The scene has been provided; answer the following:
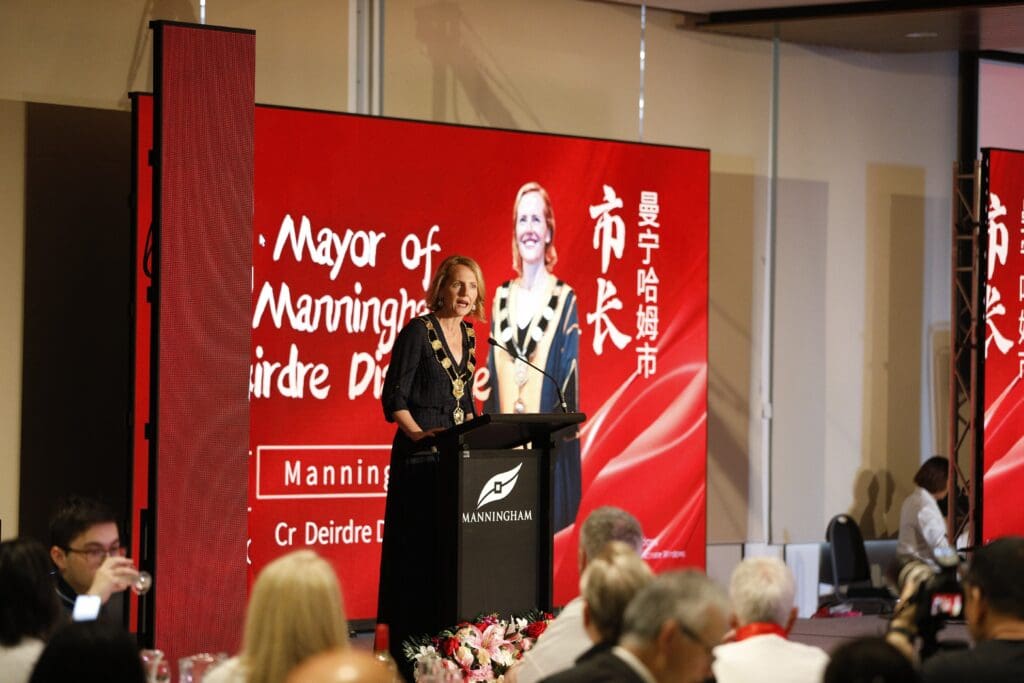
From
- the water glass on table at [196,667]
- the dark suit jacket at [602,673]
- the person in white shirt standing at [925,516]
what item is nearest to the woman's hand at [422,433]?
the water glass on table at [196,667]

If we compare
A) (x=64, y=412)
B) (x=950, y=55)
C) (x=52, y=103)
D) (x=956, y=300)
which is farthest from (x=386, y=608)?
(x=950, y=55)

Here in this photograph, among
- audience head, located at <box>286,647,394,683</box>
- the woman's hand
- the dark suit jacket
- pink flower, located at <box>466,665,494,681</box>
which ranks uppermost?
the woman's hand

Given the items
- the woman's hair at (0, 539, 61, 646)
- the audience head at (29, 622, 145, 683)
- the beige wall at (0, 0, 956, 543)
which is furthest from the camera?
the beige wall at (0, 0, 956, 543)

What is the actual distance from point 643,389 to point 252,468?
8.16ft

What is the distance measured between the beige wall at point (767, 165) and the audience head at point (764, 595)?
5440 millimetres

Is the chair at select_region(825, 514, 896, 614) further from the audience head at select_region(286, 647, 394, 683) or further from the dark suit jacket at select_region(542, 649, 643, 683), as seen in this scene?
the audience head at select_region(286, 647, 394, 683)

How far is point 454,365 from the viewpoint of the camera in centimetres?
624

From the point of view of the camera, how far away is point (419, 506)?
6.02m

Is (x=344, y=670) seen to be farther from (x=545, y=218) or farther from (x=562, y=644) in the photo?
(x=545, y=218)

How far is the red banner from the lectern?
520 cm

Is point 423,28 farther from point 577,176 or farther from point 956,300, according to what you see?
point 956,300

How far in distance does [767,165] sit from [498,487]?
5.24 meters

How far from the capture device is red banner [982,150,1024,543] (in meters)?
10.3

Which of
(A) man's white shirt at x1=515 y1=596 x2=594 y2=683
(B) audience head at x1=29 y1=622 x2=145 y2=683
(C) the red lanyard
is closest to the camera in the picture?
(B) audience head at x1=29 y1=622 x2=145 y2=683
